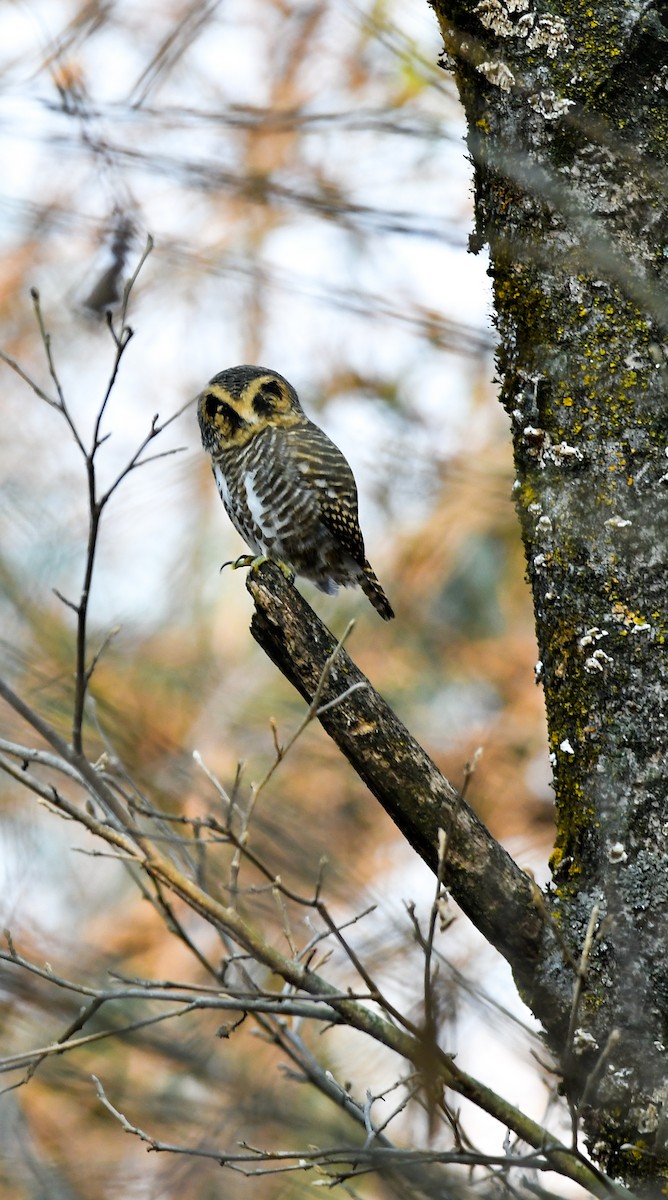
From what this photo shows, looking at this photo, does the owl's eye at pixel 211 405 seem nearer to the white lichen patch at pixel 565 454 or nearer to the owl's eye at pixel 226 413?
the owl's eye at pixel 226 413

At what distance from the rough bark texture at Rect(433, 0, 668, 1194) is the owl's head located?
59.4 inches

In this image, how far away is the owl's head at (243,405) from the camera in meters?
3.76

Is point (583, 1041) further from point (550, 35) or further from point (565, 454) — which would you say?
point (550, 35)

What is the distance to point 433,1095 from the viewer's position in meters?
1.41

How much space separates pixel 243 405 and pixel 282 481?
0.36 metres

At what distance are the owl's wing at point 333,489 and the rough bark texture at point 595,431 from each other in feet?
4.23

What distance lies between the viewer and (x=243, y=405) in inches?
148

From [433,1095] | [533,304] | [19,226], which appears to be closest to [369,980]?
[433,1095]

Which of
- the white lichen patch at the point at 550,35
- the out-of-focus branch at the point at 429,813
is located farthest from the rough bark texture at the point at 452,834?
the white lichen patch at the point at 550,35

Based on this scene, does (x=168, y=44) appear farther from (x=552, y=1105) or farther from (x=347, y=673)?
(x=552, y=1105)

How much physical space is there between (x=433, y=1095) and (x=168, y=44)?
10.1 ft

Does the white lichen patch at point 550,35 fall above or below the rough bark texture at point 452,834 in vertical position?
above

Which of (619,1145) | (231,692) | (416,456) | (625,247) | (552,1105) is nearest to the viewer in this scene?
(552,1105)

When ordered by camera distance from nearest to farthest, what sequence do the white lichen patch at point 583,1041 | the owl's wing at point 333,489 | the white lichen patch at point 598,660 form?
1. the white lichen patch at point 583,1041
2. the white lichen patch at point 598,660
3. the owl's wing at point 333,489
